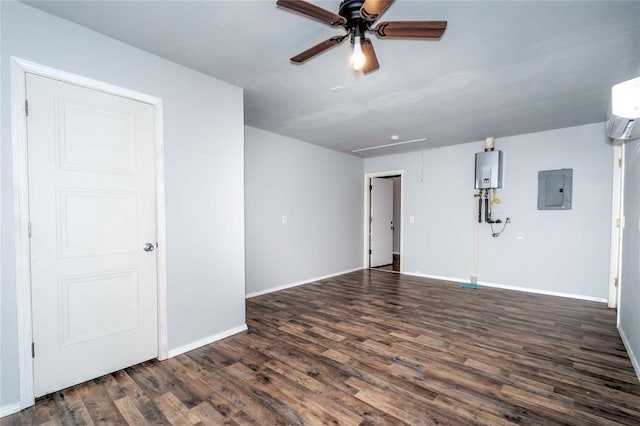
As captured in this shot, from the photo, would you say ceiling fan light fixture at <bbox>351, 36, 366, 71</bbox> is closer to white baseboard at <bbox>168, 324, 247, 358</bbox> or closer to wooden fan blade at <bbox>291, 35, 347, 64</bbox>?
wooden fan blade at <bbox>291, 35, 347, 64</bbox>

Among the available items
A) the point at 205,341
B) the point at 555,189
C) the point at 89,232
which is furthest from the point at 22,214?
the point at 555,189

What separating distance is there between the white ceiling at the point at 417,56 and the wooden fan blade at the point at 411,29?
0.23m

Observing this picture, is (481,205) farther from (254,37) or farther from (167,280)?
(167,280)

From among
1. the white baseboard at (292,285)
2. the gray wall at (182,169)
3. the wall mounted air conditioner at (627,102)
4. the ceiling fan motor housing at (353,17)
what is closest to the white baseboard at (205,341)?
the gray wall at (182,169)

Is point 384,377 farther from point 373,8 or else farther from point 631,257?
point 631,257

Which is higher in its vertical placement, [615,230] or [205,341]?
[615,230]

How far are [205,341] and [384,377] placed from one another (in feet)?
5.63

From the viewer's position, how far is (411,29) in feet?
5.57

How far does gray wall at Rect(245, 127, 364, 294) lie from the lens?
4578 millimetres

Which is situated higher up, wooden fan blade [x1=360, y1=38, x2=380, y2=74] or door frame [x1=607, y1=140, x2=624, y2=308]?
wooden fan blade [x1=360, y1=38, x2=380, y2=74]

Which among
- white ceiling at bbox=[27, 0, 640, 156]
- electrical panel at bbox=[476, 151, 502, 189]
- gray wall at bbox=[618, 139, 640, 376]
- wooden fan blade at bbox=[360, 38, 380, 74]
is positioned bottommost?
gray wall at bbox=[618, 139, 640, 376]

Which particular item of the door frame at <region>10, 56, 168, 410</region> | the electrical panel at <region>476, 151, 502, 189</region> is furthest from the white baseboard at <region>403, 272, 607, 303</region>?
the door frame at <region>10, 56, 168, 410</region>

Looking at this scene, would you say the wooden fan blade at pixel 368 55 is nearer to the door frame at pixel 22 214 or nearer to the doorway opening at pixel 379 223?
the door frame at pixel 22 214

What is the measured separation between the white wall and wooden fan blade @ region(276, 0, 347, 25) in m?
4.43
